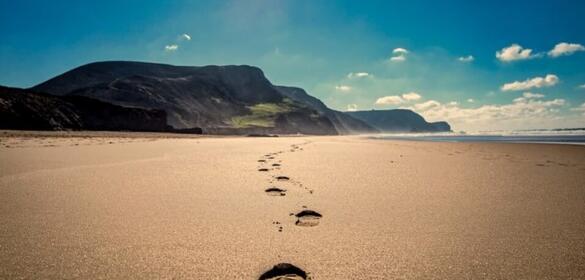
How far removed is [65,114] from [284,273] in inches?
1473

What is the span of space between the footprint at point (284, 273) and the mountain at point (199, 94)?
71.2 meters

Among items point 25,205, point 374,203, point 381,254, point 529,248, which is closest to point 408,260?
point 381,254

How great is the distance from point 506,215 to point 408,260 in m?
1.38

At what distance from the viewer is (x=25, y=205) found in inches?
89.3

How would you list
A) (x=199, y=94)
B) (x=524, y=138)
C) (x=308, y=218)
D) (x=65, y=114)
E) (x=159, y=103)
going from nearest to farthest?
(x=308, y=218)
(x=524, y=138)
(x=65, y=114)
(x=159, y=103)
(x=199, y=94)

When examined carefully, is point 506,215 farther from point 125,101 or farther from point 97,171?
point 125,101

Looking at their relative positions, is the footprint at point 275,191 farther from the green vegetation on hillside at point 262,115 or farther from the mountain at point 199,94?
the green vegetation on hillside at point 262,115

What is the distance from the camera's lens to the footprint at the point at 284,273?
4.08 ft

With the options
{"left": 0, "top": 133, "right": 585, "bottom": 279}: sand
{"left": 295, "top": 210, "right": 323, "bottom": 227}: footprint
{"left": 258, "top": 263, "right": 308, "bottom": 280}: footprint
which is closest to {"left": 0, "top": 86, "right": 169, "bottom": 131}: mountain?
{"left": 0, "top": 133, "right": 585, "bottom": 279}: sand

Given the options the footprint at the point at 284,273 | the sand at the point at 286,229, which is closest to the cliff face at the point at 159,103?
the sand at the point at 286,229

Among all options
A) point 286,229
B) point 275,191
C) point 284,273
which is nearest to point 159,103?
point 275,191

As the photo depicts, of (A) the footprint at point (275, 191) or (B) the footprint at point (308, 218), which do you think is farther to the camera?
(A) the footprint at point (275, 191)

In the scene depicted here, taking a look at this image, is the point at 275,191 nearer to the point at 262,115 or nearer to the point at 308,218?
the point at 308,218

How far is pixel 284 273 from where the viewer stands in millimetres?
1298
